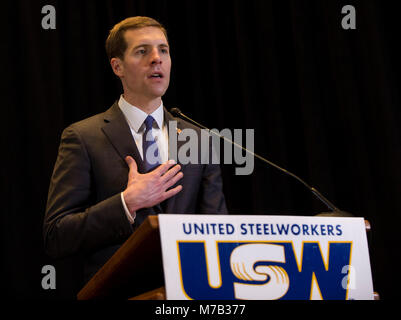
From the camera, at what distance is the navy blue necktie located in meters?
2.01

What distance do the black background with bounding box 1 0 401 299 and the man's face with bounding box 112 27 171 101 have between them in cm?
68

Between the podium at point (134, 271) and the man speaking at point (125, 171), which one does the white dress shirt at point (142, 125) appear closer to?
the man speaking at point (125, 171)

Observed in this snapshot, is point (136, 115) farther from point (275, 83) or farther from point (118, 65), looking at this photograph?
point (275, 83)

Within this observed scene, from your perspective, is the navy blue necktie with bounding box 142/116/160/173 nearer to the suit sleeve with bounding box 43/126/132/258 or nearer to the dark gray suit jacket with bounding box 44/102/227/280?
the dark gray suit jacket with bounding box 44/102/227/280

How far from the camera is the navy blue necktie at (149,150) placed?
201 cm

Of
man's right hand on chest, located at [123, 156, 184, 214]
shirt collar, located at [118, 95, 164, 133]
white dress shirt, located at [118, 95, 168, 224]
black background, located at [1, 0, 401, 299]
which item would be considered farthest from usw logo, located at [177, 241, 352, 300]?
black background, located at [1, 0, 401, 299]

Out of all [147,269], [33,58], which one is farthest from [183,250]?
[33,58]

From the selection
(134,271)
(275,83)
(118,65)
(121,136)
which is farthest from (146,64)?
(275,83)

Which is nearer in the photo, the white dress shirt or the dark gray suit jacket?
the dark gray suit jacket

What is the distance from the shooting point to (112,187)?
194 centimetres

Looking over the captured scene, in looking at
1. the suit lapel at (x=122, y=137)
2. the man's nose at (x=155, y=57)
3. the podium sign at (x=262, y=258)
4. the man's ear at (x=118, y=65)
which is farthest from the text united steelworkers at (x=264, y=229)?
the man's ear at (x=118, y=65)

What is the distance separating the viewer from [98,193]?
1962mm

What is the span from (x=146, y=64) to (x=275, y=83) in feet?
3.72

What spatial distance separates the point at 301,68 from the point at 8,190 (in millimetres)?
1725
